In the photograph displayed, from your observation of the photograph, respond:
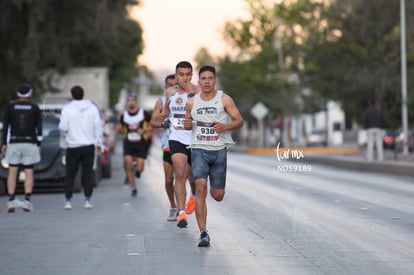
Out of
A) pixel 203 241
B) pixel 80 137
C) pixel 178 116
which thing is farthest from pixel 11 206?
pixel 203 241

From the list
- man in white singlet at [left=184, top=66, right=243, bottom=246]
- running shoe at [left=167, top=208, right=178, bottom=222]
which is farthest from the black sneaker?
running shoe at [left=167, top=208, right=178, bottom=222]

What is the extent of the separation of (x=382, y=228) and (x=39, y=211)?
551cm

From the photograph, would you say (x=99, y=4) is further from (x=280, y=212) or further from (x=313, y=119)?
(x=313, y=119)

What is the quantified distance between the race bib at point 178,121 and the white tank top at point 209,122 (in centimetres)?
173

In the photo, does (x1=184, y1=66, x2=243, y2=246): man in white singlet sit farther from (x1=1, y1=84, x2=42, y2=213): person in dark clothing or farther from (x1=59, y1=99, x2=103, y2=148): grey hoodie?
(x1=1, y1=84, x2=42, y2=213): person in dark clothing

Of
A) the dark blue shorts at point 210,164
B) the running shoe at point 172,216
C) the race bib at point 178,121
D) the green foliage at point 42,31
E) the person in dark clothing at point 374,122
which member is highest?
the green foliage at point 42,31

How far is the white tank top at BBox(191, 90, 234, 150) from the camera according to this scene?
10.1 m

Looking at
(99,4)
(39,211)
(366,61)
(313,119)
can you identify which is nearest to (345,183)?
(39,211)

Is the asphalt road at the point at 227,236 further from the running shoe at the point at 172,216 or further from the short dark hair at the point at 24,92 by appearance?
the short dark hair at the point at 24,92

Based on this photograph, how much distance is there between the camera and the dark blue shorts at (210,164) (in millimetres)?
10156

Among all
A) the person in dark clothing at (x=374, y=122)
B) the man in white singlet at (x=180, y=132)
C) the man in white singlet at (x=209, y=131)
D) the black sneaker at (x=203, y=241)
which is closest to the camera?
the black sneaker at (x=203, y=241)

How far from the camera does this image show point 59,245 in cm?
1010

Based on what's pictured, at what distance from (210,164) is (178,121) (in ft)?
6.37

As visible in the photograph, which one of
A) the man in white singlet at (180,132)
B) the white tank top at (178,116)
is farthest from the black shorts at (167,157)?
the white tank top at (178,116)
